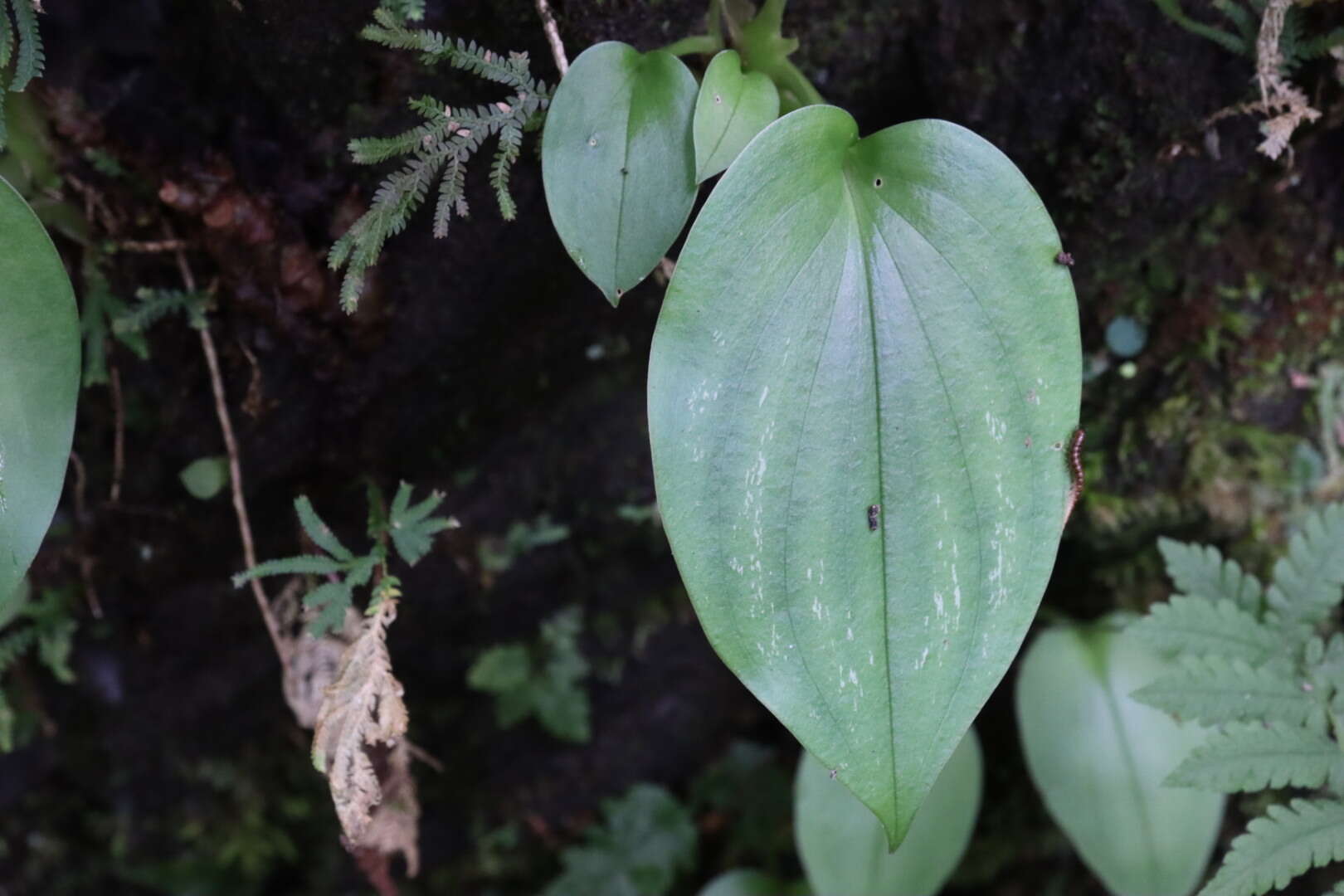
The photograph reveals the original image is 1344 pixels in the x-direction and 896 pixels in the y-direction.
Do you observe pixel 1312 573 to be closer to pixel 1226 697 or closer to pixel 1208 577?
pixel 1208 577

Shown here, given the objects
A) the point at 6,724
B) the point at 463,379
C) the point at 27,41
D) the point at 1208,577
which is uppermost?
the point at 27,41

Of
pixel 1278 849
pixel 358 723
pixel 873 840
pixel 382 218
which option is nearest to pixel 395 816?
pixel 358 723

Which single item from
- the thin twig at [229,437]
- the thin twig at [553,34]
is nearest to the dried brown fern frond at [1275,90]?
the thin twig at [553,34]

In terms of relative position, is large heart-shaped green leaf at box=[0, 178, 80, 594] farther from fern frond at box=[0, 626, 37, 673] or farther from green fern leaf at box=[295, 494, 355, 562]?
fern frond at box=[0, 626, 37, 673]

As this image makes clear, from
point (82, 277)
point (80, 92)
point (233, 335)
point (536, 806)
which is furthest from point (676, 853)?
point (80, 92)

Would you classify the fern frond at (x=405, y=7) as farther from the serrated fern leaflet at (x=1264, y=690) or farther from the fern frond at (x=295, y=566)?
the serrated fern leaflet at (x=1264, y=690)

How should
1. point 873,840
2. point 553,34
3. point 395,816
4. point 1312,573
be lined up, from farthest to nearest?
point 873,840, point 395,816, point 1312,573, point 553,34
